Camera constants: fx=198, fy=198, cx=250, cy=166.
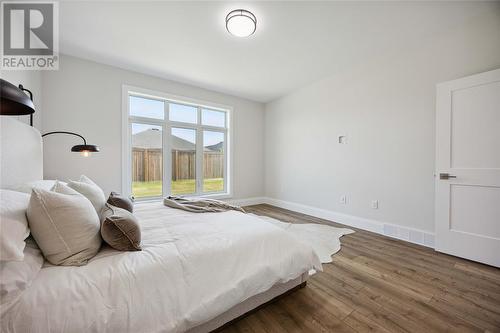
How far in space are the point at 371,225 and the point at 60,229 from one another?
3.68 metres

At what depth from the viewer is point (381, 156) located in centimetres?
306

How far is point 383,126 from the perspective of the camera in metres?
3.04

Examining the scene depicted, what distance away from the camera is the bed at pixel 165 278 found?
33.2 inches

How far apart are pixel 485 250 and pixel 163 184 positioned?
4.65 metres

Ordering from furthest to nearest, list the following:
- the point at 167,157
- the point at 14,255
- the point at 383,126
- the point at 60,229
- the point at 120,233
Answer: the point at 167,157 → the point at 383,126 → the point at 120,233 → the point at 60,229 → the point at 14,255

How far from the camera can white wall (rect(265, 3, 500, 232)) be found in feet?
7.92

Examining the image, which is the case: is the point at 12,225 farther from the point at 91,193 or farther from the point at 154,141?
the point at 154,141

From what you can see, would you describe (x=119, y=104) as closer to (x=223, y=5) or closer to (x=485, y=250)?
(x=223, y=5)

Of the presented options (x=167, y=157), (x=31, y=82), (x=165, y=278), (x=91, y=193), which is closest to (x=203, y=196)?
(x=167, y=157)

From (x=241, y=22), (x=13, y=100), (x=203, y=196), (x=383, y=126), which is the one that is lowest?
(x=203, y=196)

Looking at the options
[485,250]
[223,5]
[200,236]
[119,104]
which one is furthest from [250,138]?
[485,250]

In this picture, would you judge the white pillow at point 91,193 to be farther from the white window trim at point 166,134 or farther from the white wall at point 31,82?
the white window trim at point 166,134

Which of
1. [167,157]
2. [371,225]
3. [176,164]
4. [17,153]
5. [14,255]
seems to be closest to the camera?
[14,255]

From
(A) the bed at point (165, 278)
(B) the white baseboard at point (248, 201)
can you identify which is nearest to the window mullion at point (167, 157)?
(B) the white baseboard at point (248, 201)
